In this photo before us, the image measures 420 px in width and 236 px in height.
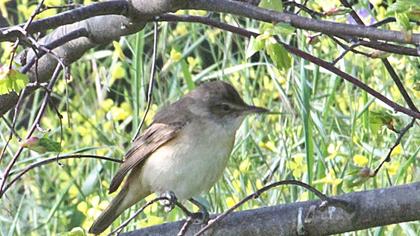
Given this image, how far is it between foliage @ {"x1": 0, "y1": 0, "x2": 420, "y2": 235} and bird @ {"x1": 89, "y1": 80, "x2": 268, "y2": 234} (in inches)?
4.9

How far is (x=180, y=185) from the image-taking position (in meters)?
3.84

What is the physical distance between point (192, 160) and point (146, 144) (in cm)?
23

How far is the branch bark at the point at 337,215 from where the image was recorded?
2.76m

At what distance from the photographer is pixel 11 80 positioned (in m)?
2.23

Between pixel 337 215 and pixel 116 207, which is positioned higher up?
pixel 337 215

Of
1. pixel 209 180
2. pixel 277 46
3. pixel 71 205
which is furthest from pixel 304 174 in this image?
pixel 277 46

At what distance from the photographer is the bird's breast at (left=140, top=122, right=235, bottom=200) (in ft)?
12.3

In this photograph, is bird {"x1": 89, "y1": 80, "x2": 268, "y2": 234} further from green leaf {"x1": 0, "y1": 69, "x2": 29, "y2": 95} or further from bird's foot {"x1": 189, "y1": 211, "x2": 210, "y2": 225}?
green leaf {"x1": 0, "y1": 69, "x2": 29, "y2": 95}

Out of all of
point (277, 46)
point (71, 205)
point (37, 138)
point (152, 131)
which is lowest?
point (71, 205)

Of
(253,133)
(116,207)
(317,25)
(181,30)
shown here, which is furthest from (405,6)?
(181,30)

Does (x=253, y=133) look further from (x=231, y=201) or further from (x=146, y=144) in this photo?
(x=146, y=144)

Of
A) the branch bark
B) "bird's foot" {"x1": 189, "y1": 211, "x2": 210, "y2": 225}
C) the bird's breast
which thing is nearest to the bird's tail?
the bird's breast

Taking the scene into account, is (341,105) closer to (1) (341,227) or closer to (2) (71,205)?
(2) (71,205)

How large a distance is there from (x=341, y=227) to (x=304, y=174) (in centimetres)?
145
